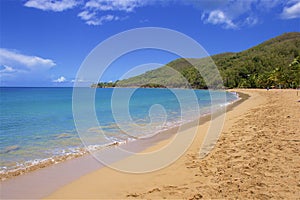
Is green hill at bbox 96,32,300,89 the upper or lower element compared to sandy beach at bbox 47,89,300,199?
upper

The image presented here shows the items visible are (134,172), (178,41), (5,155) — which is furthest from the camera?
(178,41)

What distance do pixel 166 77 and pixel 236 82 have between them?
3646 centimetres

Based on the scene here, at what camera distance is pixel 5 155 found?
8.48 meters

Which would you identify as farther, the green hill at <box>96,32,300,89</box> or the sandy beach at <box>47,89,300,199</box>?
the green hill at <box>96,32,300,89</box>

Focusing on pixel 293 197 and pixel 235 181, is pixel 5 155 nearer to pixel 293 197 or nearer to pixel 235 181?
pixel 235 181

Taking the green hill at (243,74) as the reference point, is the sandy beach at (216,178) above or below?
below

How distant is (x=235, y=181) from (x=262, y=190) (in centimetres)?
63

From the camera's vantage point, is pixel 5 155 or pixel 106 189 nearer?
pixel 106 189

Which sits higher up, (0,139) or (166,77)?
(166,77)

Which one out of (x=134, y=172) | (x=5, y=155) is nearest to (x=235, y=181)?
(x=134, y=172)

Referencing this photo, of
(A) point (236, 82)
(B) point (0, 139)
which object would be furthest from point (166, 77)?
(B) point (0, 139)

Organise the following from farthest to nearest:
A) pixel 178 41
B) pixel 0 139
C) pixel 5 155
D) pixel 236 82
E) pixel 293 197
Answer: pixel 236 82, pixel 0 139, pixel 178 41, pixel 5 155, pixel 293 197

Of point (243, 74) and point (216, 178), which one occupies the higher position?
point (243, 74)

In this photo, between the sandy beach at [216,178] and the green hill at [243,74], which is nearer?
the sandy beach at [216,178]
